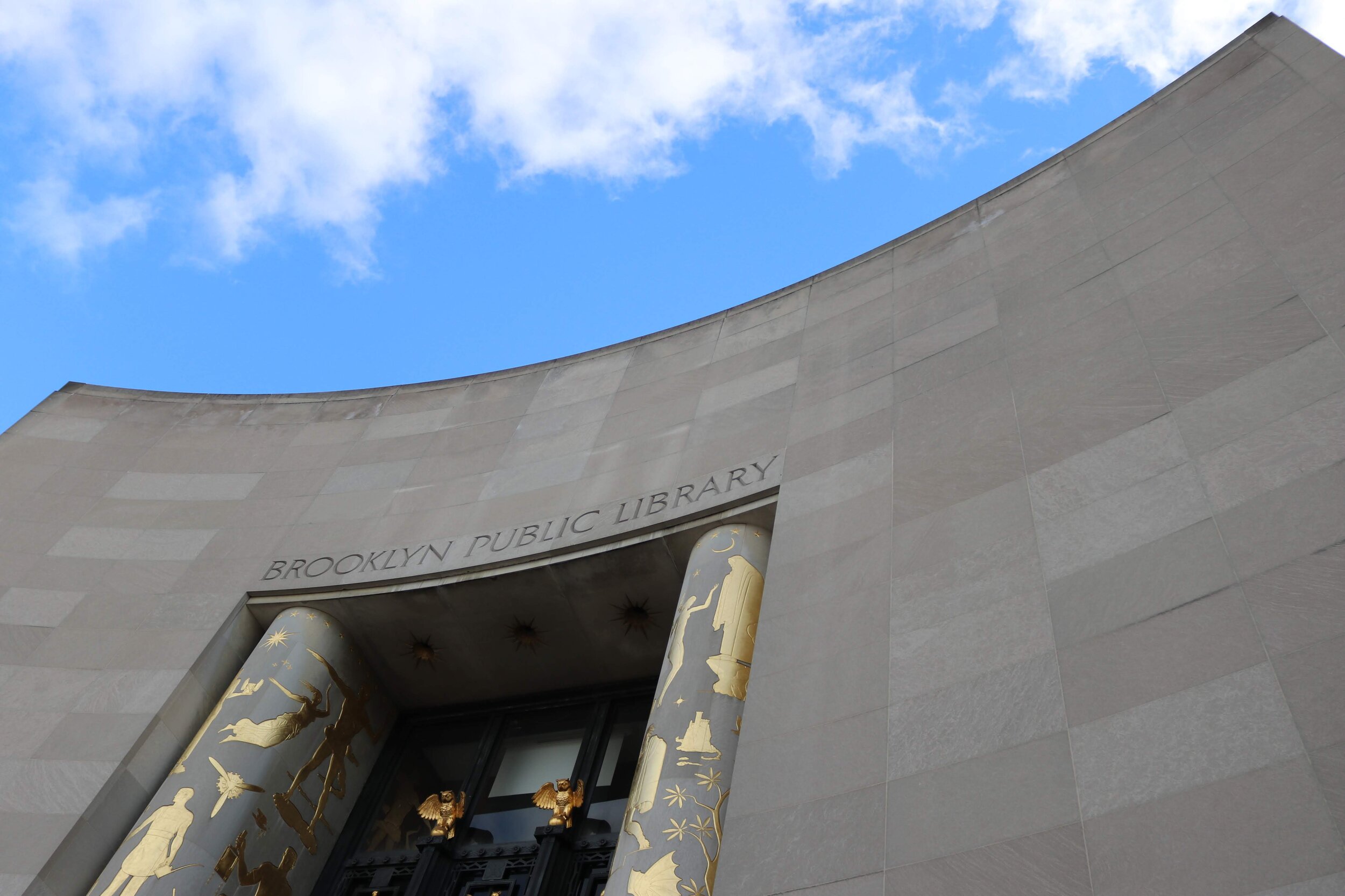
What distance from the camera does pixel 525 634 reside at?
43.5 ft

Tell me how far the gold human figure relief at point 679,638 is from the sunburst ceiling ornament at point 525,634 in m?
2.87

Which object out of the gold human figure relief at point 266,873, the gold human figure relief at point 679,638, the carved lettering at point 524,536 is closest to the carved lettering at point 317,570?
the carved lettering at point 524,536

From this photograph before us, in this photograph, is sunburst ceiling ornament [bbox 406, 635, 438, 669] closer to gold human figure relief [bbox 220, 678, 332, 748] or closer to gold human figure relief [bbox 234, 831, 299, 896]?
gold human figure relief [bbox 220, 678, 332, 748]

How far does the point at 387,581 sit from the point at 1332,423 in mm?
10341

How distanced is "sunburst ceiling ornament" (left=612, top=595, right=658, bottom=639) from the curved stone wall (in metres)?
0.98

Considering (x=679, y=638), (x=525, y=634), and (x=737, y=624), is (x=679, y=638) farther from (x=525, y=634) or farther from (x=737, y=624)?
(x=525, y=634)

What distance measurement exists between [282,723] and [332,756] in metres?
1.05

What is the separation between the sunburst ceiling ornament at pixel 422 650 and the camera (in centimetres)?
1357

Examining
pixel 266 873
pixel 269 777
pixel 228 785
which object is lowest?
pixel 266 873

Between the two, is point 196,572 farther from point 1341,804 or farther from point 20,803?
point 1341,804

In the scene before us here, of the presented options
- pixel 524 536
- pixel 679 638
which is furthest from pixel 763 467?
pixel 524 536

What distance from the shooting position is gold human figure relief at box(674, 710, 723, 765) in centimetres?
905

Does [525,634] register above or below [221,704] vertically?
above

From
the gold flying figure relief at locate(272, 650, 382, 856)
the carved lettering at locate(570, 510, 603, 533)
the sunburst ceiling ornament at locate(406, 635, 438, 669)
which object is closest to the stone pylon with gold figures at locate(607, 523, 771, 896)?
the carved lettering at locate(570, 510, 603, 533)
